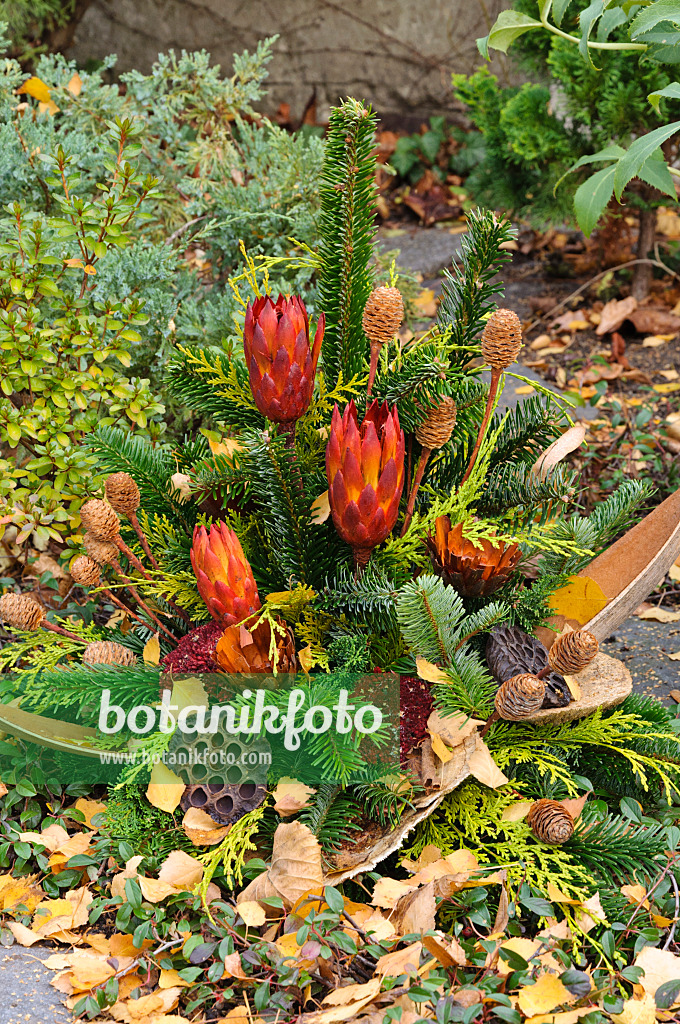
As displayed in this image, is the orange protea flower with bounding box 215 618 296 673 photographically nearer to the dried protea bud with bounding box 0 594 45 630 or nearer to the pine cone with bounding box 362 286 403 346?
the dried protea bud with bounding box 0 594 45 630

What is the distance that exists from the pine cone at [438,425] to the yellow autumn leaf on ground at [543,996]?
76cm

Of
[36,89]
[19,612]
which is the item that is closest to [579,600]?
[19,612]

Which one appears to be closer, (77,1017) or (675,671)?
(77,1017)

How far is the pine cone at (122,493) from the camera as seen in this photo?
1268 mm

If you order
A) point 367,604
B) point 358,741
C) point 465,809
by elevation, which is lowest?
point 465,809

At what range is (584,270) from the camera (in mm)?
3613

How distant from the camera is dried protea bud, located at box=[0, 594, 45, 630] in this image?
133 cm

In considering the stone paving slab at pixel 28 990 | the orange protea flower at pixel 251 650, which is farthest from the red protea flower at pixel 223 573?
the stone paving slab at pixel 28 990

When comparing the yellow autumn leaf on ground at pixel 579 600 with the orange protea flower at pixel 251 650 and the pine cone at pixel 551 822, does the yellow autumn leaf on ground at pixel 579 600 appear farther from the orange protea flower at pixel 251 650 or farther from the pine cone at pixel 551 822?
the orange protea flower at pixel 251 650

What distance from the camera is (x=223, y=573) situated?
3.89 ft

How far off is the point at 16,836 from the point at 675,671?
131 cm

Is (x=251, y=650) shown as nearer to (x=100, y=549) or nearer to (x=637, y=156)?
(x=100, y=549)

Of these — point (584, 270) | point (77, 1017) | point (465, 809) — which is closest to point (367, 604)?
point (465, 809)

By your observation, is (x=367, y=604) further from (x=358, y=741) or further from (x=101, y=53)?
(x=101, y=53)
